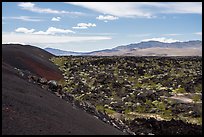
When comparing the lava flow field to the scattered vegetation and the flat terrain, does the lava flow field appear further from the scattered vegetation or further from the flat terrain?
the flat terrain

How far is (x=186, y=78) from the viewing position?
1938 inches

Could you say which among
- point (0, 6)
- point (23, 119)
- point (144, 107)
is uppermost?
point (0, 6)

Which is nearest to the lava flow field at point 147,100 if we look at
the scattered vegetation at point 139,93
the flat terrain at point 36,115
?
the scattered vegetation at point 139,93

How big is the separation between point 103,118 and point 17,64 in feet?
85.4

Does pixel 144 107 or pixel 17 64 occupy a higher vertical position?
pixel 17 64

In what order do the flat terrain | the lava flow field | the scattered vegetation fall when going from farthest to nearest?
the scattered vegetation
the lava flow field
the flat terrain

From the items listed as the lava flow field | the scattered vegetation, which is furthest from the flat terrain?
the scattered vegetation

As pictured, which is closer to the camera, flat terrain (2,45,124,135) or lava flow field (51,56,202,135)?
flat terrain (2,45,124,135)

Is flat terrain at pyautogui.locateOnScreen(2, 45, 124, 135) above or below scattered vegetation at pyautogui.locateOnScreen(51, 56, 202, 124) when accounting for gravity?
above

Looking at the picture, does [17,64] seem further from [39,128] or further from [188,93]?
[39,128]

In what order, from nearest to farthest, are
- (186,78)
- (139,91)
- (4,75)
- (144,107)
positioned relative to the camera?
(4,75) < (144,107) < (139,91) < (186,78)

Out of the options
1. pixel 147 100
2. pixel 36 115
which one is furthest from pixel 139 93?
pixel 36 115

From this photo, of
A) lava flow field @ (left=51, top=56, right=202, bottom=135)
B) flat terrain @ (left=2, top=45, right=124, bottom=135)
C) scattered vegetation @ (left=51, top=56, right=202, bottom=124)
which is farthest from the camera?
scattered vegetation @ (left=51, top=56, right=202, bottom=124)

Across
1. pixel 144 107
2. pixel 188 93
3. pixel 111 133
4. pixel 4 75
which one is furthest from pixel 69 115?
pixel 188 93
